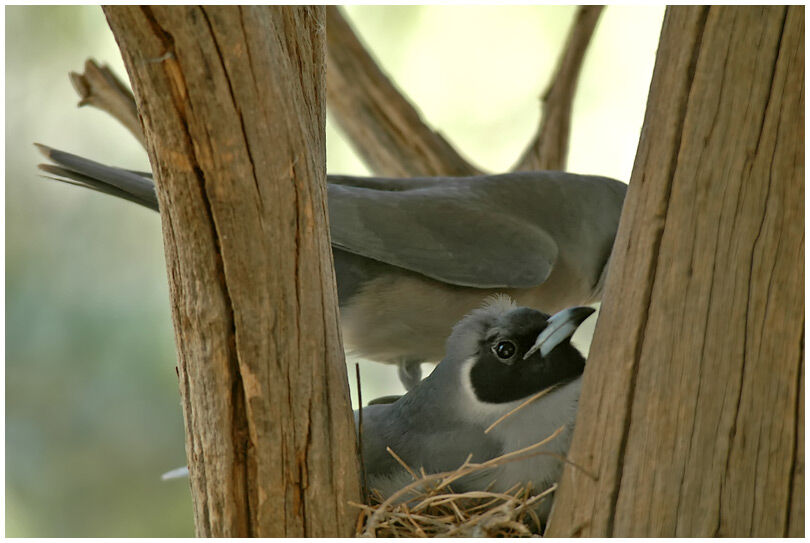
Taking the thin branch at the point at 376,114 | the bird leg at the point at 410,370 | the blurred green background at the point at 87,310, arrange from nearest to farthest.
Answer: the bird leg at the point at 410,370
the thin branch at the point at 376,114
the blurred green background at the point at 87,310

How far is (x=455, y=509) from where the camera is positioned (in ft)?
6.34

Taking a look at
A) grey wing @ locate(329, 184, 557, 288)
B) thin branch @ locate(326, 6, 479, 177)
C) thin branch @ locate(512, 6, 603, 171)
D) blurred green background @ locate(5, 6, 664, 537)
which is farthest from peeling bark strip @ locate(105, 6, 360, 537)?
blurred green background @ locate(5, 6, 664, 537)

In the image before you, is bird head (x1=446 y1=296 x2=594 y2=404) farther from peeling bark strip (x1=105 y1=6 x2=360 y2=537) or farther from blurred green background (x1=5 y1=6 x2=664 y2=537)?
blurred green background (x1=5 y1=6 x2=664 y2=537)

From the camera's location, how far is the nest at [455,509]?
1.84 m

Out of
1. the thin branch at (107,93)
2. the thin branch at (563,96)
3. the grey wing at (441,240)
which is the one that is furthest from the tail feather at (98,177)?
the thin branch at (563,96)

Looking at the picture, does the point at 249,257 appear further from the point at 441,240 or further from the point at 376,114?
the point at 376,114

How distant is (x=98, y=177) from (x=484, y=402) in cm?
116

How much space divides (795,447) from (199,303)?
1.05 m

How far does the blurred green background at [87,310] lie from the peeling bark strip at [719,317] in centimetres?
268

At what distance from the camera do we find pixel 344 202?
108 inches

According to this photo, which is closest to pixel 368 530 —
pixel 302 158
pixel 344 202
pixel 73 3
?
pixel 302 158

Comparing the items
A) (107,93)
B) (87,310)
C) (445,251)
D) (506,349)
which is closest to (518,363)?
(506,349)

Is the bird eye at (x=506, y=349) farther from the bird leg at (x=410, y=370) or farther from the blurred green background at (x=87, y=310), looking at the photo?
the blurred green background at (x=87, y=310)

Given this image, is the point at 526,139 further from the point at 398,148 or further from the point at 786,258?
the point at 786,258
